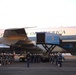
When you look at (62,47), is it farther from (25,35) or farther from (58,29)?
(25,35)

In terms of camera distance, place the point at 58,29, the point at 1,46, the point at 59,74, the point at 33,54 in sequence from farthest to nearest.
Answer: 1. the point at 33,54
2. the point at 58,29
3. the point at 1,46
4. the point at 59,74

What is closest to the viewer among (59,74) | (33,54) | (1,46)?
(59,74)

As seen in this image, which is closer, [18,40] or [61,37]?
[61,37]

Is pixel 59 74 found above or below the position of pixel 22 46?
below

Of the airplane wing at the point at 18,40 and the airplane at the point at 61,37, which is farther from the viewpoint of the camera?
the airplane wing at the point at 18,40

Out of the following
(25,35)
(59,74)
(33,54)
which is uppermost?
(25,35)

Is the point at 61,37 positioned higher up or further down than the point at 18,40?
higher up

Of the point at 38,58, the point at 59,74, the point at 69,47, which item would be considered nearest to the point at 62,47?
the point at 69,47

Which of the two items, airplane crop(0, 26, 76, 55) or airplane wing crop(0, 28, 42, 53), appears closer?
airplane crop(0, 26, 76, 55)

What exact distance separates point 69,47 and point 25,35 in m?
5.72

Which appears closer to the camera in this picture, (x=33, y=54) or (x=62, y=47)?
(x=62, y=47)

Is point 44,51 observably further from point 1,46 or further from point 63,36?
point 1,46

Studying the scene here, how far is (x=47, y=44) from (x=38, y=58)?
8.51 ft

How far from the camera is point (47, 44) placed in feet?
101
